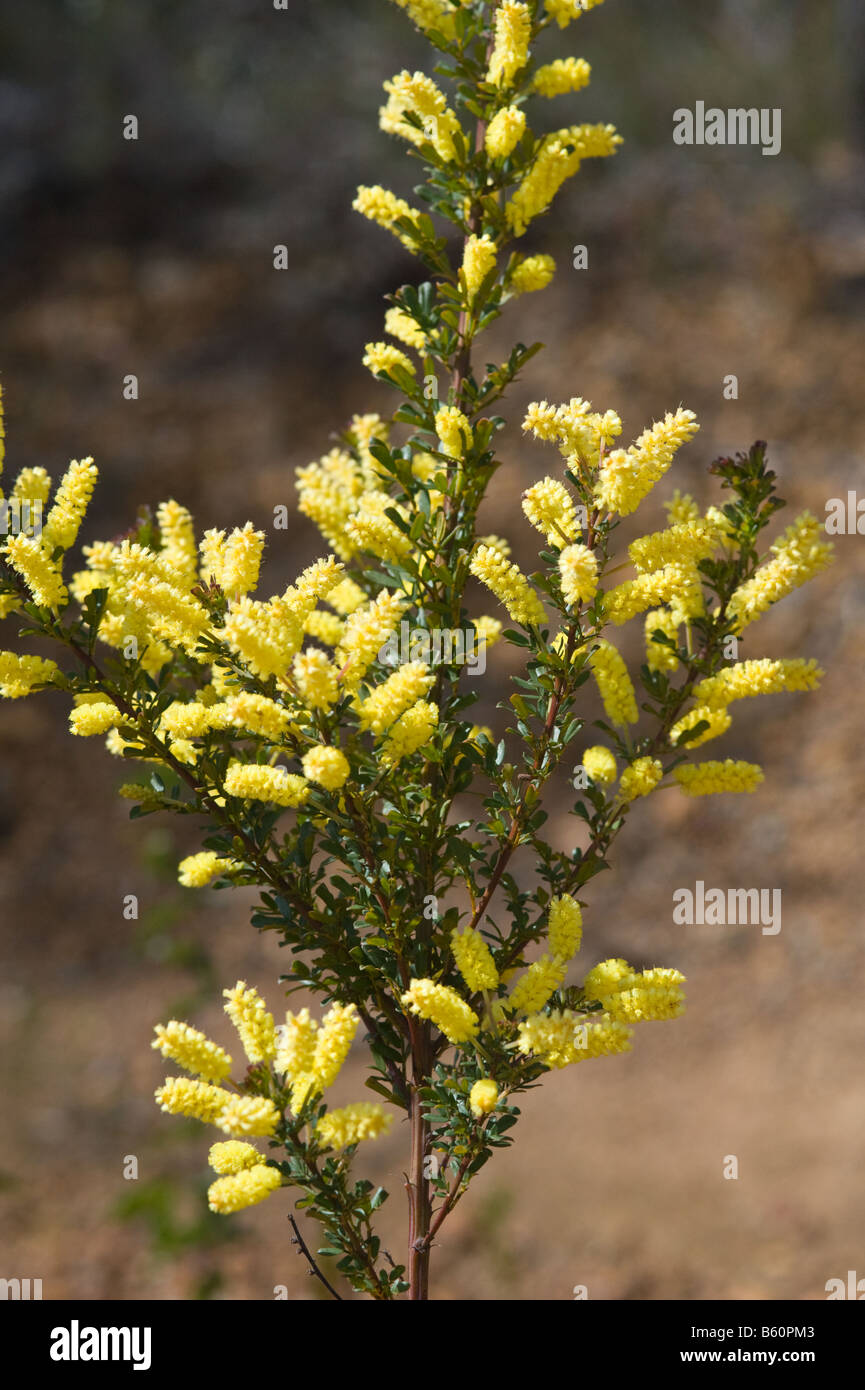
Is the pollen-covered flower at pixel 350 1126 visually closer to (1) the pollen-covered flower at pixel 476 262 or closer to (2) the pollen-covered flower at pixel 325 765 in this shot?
(2) the pollen-covered flower at pixel 325 765

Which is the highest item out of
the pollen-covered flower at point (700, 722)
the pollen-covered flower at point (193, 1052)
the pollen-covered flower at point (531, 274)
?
the pollen-covered flower at point (531, 274)

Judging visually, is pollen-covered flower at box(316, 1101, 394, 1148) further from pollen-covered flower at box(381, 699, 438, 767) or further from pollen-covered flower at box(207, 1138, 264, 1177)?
pollen-covered flower at box(381, 699, 438, 767)

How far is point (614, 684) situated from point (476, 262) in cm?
49

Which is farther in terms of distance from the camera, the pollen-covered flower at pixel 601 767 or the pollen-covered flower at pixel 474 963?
the pollen-covered flower at pixel 601 767

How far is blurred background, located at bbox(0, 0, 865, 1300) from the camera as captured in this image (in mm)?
4875

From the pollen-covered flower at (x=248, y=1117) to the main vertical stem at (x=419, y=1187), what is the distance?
24cm

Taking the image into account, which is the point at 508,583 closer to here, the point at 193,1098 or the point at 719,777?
the point at 719,777

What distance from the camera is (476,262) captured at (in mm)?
1236

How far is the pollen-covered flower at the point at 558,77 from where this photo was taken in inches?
52.2

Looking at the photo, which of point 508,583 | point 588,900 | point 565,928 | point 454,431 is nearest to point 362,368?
point 588,900

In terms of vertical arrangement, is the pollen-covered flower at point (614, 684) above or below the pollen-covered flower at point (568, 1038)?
above

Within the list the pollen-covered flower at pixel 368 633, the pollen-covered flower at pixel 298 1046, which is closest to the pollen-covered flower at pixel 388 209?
the pollen-covered flower at pixel 368 633
